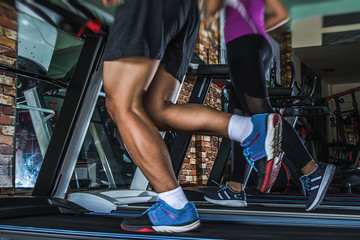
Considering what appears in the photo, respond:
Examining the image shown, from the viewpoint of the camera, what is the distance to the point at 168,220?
0.95 m

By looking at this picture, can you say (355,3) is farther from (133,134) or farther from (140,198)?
(140,198)

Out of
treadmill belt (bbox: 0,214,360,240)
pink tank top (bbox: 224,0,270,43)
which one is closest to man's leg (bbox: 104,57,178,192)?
treadmill belt (bbox: 0,214,360,240)

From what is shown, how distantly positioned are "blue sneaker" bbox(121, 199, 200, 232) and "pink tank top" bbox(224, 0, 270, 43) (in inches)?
31.4

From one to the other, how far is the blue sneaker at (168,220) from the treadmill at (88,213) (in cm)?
2

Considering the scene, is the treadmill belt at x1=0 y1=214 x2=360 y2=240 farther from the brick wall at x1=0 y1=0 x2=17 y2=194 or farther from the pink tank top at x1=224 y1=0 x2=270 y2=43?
the brick wall at x1=0 y1=0 x2=17 y2=194

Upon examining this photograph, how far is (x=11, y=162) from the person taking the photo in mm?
2434

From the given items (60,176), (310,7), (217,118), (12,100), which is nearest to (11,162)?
(12,100)

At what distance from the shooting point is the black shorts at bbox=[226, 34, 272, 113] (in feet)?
4.94

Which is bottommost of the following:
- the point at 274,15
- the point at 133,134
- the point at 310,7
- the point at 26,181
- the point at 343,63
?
the point at 26,181

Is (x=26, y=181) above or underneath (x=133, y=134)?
underneath

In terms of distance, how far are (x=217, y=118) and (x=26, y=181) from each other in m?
1.94

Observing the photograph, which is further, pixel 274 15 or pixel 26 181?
pixel 26 181

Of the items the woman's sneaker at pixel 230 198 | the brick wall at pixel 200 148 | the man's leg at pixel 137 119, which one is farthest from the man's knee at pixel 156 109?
the brick wall at pixel 200 148

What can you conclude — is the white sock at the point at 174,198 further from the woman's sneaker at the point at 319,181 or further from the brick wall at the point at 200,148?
the brick wall at the point at 200,148
